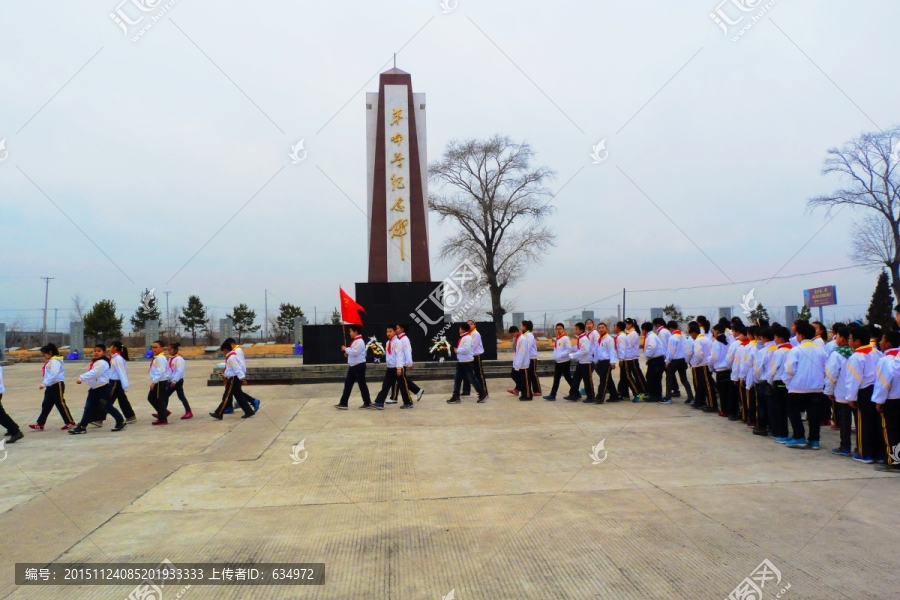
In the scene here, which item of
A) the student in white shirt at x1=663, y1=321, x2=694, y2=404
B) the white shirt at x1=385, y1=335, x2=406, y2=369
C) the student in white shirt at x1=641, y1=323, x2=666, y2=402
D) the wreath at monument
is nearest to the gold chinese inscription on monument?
the wreath at monument

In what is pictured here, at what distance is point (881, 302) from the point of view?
67.2 feet

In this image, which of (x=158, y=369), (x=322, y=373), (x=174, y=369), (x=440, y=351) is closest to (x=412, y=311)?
(x=440, y=351)

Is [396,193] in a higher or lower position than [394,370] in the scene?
higher

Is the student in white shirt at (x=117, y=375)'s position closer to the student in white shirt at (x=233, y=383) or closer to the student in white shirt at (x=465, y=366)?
the student in white shirt at (x=233, y=383)

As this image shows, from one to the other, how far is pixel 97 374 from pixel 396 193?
10132 millimetres

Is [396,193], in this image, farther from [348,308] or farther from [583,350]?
[583,350]

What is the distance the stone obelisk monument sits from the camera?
54.7ft

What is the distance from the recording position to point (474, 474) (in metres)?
5.52

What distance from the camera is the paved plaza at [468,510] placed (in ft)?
10.9

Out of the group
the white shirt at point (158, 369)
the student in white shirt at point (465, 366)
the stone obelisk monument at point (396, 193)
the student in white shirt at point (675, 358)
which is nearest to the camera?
the white shirt at point (158, 369)

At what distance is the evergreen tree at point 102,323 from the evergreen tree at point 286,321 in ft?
28.5

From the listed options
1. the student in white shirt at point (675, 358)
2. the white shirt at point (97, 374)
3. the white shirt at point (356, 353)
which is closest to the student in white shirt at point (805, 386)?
the student in white shirt at point (675, 358)

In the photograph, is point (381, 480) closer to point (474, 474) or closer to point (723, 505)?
point (474, 474)

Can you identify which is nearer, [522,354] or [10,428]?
[10,428]
